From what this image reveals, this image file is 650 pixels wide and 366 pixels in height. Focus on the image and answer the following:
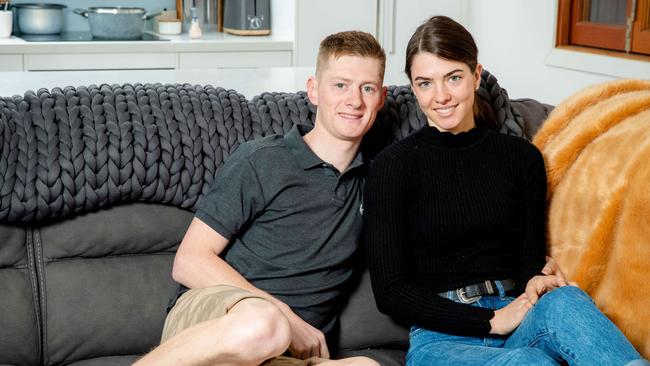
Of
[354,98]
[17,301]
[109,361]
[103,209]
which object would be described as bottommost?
[109,361]

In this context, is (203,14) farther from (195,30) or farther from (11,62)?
(11,62)

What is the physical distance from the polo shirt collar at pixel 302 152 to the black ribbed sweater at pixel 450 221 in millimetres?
71

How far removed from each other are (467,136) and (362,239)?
0.98ft

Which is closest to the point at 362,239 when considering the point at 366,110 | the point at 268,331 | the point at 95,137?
the point at 366,110

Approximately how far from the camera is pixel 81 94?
1832 millimetres

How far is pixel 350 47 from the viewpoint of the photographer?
173 centimetres

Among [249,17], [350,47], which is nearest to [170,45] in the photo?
[249,17]

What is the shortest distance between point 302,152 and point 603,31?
1951 millimetres

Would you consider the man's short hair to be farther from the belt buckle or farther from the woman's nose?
the belt buckle

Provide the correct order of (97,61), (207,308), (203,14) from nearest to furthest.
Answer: (207,308), (97,61), (203,14)

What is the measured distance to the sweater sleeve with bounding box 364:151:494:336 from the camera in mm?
1637

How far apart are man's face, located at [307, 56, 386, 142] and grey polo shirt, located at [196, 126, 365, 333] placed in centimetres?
7

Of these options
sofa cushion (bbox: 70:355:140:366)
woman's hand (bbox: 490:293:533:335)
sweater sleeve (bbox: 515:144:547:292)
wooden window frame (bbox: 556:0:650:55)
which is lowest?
sofa cushion (bbox: 70:355:140:366)

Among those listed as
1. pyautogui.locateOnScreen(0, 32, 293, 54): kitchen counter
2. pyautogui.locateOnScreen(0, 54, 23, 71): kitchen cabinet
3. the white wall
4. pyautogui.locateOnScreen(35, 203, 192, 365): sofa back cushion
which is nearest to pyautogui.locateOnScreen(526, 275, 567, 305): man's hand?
pyautogui.locateOnScreen(35, 203, 192, 365): sofa back cushion
